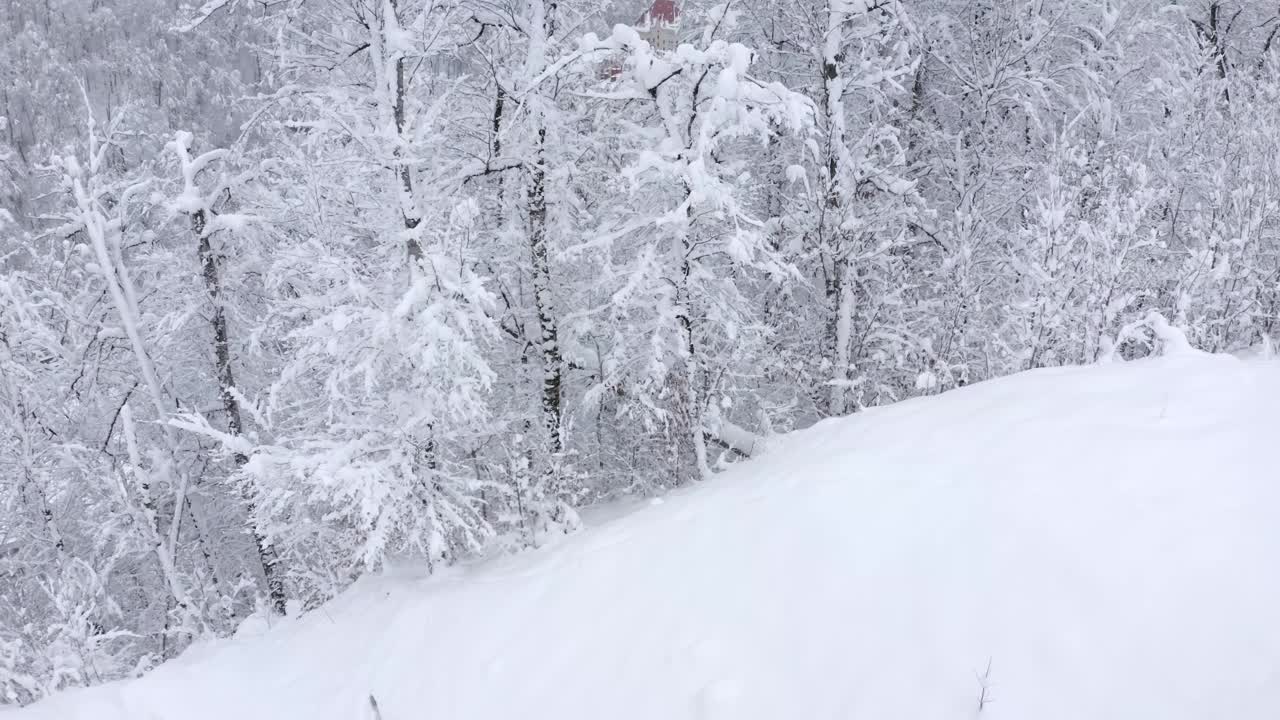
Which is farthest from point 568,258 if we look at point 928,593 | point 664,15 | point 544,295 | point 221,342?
point 664,15

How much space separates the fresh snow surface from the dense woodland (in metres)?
2.20

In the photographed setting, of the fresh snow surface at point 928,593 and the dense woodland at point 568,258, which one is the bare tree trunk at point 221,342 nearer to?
the dense woodland at point 568,258

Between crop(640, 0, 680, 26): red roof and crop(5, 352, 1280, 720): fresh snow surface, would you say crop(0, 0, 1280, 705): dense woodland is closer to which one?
crop(640, 0, 680, 26): red roof

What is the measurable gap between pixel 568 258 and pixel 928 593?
6301mm

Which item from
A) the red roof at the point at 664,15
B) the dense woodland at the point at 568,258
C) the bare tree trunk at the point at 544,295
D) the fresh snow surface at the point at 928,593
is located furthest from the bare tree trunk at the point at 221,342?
the red roof at the point at 664,15

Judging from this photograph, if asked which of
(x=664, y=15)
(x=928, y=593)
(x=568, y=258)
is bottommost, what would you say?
(x=928, y=593)

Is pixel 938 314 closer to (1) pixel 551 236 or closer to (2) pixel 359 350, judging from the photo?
(1) pixel 551 236

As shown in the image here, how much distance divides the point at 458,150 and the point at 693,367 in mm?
4549

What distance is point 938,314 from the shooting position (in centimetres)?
1115

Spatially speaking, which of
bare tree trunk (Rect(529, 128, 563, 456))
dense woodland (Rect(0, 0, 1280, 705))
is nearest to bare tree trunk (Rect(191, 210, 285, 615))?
dense woodland (Rect(0, 0, 1280, 705))

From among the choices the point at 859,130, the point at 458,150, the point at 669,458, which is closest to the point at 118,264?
the point at 458,150

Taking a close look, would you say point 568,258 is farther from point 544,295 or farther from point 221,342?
point 221,342

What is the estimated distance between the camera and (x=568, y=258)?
28.4 ft

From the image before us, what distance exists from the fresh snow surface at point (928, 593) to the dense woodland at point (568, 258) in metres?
2.20
